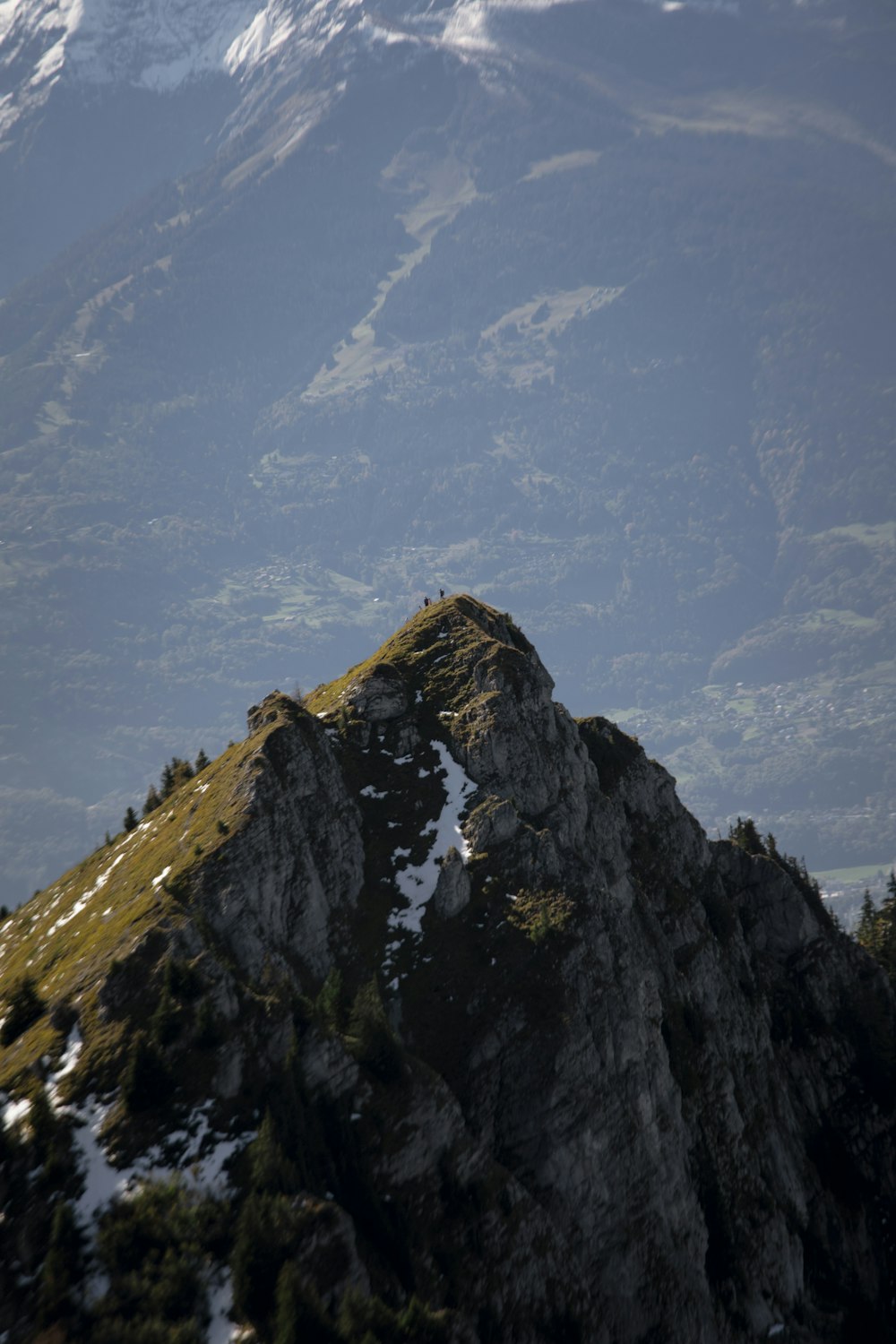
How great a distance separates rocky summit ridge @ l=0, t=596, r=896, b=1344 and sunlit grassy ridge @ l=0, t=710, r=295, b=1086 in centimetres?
45

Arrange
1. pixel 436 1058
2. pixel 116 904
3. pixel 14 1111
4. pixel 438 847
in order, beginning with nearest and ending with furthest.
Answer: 1. pixel 14 1111
2. pixel 436 1058
3. pixel 116 904
4. pixel 438 847

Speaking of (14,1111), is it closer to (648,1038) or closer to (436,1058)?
(436,1058)

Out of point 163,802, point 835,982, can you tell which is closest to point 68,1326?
point 163,802

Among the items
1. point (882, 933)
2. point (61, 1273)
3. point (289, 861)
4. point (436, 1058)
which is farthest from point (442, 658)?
point (882, 933)

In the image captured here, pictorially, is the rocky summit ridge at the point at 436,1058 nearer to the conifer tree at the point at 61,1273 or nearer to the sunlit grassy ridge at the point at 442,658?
the conifer tree at the point at 61,1273

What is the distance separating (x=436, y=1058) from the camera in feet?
259

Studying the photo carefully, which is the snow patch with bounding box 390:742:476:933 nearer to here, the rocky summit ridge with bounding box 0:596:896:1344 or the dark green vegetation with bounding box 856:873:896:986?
the rocky summit ridge with bounding box 0:596:896:1344

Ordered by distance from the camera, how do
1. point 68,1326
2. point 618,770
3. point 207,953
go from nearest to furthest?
1. point 68,1326
2. point 207,953
3. point 618,770

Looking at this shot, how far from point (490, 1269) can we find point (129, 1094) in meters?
23.6

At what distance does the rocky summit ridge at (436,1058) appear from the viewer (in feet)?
207

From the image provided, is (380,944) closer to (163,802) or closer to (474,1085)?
(474,1085)

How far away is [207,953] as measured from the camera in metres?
74.6

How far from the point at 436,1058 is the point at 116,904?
85.7 ft

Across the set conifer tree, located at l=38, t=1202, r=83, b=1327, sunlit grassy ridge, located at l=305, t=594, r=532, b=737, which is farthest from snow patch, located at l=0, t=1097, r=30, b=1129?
sunlit grassy ridge, located at l=305, t=594, r=532, b=737
